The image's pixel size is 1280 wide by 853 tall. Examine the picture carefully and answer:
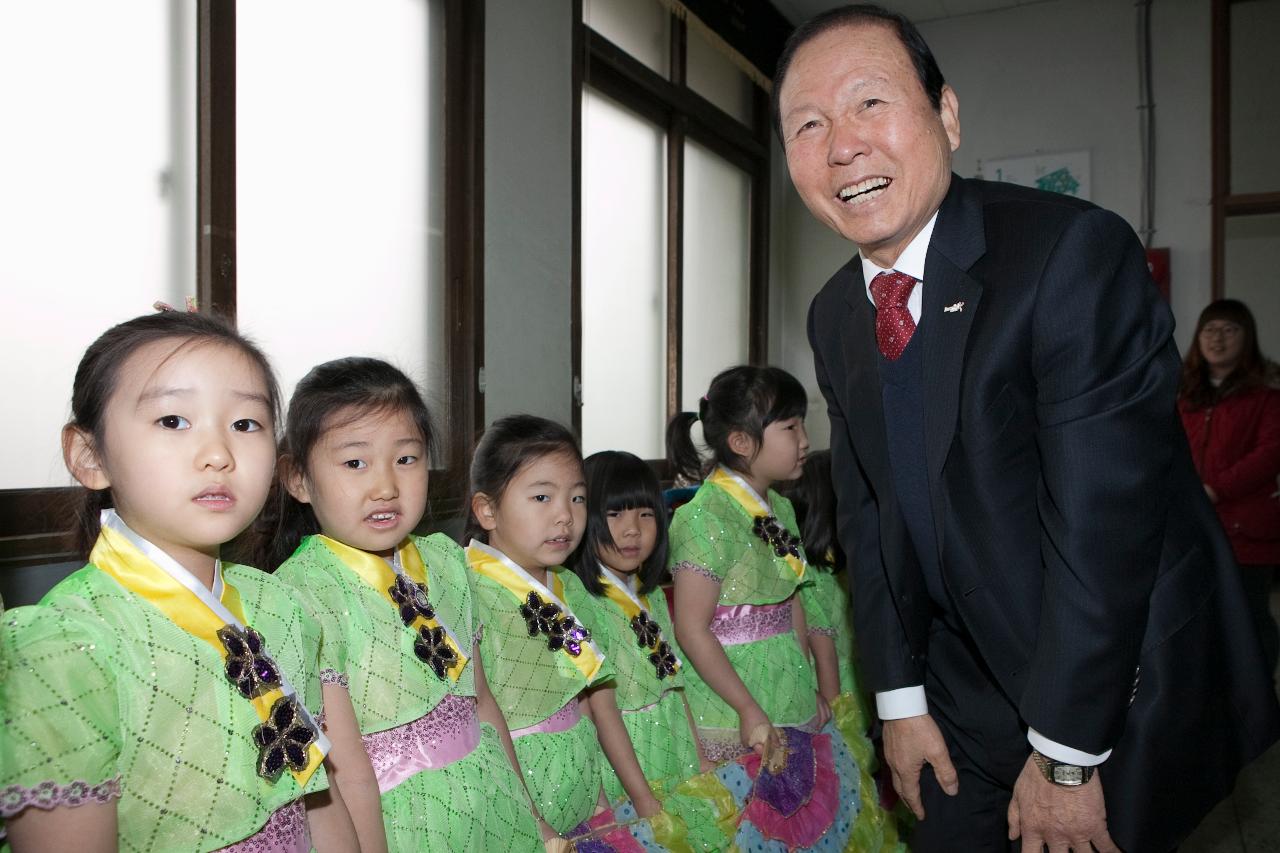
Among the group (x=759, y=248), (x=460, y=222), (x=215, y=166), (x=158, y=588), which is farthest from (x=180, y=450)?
(x=759, y=248)

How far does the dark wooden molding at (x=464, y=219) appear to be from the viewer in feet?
8.90

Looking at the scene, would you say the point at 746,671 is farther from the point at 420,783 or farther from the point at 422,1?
the point at 422,1

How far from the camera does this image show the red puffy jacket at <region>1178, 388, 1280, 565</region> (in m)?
3.14

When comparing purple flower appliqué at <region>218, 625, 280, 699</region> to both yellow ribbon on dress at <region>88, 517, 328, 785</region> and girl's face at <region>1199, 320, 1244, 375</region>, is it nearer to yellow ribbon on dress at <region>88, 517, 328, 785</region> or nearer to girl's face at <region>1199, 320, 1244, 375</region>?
yellow ribbon on dress at <region>88, 517, 328, 785</region>

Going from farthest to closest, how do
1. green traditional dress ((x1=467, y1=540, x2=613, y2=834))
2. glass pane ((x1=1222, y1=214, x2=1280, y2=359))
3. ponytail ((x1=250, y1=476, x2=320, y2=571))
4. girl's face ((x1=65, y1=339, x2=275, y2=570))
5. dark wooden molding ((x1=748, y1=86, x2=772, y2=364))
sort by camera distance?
dark wooden molding ((x1=748, y1=86, x2=772, y2=364)), glass pane ((x1=1222, y1=214, x2=1280, y2=359)), green traditional dress ((x1=467, y1=540, x2=613, y2=834)), ponytail ((x1=250, y1=476, x2=320, y2=571)), girl's face ((x1=65, y1=339, x2=275, y2=570))

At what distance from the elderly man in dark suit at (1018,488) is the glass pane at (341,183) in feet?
4.86

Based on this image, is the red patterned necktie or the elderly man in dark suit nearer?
the elderly man in dark suit

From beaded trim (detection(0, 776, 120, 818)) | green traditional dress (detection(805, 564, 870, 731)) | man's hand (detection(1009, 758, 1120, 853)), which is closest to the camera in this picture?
beaded trim (detection(0, 776, 120, 818))

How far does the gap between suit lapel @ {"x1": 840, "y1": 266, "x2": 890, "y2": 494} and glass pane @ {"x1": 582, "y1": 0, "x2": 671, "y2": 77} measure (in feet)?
7.75

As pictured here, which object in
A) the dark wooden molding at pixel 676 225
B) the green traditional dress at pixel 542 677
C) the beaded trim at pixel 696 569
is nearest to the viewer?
the green traditional dress at pixel 542 677

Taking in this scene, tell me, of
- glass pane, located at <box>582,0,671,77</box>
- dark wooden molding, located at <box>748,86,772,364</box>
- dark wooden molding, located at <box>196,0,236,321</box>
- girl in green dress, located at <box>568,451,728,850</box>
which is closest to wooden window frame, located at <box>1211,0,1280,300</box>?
dark wooden molding, located at <box>748,86,772,364</box>

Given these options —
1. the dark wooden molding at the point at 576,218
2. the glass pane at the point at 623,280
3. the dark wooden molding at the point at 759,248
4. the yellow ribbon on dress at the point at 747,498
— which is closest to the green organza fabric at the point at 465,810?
the yellow ribbon on dress at the point at 747,498

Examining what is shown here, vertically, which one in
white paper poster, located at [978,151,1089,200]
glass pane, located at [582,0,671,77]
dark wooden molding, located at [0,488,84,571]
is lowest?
dark wooden molding, located at [0,488,84,571]

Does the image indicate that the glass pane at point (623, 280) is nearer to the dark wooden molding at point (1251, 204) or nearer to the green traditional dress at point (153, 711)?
the green traditional dress at point (153, 711)
